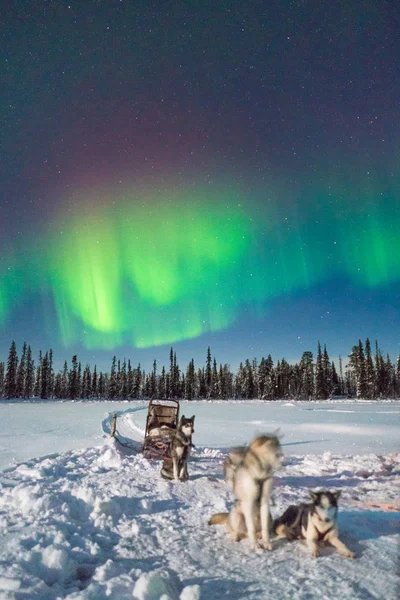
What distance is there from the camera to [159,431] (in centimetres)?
1117

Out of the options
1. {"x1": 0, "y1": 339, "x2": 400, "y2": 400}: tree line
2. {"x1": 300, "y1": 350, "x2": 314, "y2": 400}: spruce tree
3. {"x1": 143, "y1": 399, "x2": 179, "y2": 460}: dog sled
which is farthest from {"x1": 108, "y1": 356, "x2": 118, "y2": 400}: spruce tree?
{"x1": 143, "y1": 399, "x2": 179, "y2": 460}: dog sled

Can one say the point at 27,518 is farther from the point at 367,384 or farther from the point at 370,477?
the point at 367,384

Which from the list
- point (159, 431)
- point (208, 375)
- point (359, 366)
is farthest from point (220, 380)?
point (159, 431)

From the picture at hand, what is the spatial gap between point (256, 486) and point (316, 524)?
74 cm

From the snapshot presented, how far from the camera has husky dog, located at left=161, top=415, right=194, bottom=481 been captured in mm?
8047

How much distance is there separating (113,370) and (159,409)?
4170 inches

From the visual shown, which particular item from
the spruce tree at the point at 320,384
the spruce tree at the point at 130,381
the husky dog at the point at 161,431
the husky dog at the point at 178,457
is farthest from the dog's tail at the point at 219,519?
the spruce tree at the point at 130,381

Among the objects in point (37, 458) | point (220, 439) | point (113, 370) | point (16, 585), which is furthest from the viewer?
point (113, 370)

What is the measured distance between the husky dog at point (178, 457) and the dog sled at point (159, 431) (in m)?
1.10

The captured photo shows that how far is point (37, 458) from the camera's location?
10430 mm

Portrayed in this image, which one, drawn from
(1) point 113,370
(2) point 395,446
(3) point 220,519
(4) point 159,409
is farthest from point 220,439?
(1) point 113,370

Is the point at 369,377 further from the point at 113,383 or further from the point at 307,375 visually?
the point at 113,383

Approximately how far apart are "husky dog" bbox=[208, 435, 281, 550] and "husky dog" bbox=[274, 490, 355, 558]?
24 cm

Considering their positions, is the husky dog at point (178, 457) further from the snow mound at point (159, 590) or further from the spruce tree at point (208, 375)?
the spruce tree at point (208, 375)
